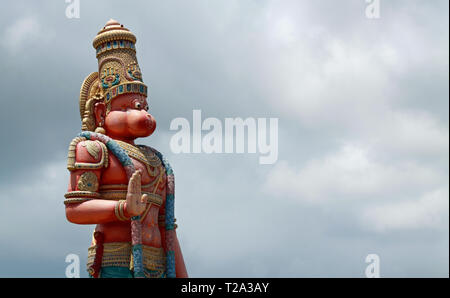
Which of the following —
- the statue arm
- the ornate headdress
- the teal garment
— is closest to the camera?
the statue arm

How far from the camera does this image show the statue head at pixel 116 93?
476 inches

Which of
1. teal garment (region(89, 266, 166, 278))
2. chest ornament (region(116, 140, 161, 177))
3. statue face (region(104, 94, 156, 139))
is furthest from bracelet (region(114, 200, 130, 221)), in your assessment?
statue face (region(104, 94, 156, 139))

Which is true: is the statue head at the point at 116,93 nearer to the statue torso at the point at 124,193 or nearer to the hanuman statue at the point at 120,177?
the hanuman statue at the point at 120,177

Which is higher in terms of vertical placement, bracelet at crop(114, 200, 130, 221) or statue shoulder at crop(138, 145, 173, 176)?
statue shoulder at crop(138, 145, 173, 176)

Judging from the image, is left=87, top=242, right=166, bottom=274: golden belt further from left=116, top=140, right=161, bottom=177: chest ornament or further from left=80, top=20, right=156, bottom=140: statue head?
left=80, top=20, right=156, bottom=140: statue head

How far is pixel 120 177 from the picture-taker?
11.6m

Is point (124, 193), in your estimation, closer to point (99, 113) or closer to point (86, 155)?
point (86, 155)

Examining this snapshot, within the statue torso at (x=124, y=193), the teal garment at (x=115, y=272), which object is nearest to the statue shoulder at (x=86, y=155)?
the statue torso at (x=124, y=193)

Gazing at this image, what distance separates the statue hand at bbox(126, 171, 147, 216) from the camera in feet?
36.0

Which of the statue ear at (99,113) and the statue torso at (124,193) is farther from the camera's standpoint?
the statue ear at (99,113)
